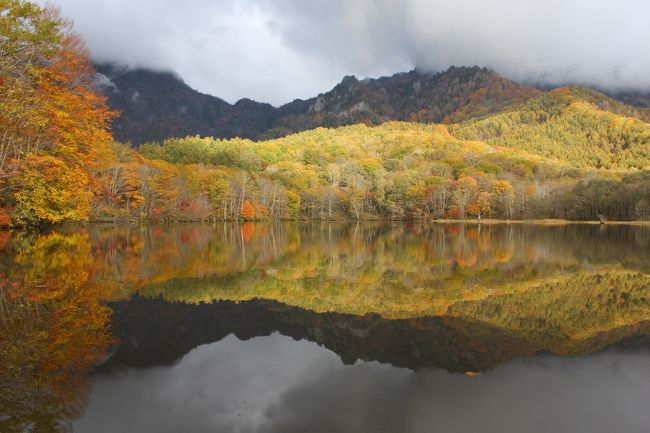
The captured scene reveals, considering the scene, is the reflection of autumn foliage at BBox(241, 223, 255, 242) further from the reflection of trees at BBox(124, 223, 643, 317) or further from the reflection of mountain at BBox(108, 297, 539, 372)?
the reflection of mountain at BBox(108, 297, 539, 372)

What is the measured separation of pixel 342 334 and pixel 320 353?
3.72 ft

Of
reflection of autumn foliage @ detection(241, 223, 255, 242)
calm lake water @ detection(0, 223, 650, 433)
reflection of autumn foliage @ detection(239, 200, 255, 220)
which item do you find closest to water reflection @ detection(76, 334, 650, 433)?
calm lake water @ detection(0, 223, 650, 433)

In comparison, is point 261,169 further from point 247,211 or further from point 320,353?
point 320,353

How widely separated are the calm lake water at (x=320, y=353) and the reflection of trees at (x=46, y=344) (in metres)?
0.03

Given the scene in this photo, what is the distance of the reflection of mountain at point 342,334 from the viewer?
809cm

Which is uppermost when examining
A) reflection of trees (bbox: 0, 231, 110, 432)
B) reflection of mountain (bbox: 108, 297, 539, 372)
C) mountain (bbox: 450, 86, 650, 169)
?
mountain (bbox: 450, 86, 650, 169)

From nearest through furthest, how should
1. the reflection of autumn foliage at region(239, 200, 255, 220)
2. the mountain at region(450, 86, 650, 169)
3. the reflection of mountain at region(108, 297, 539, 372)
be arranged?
the reflection of mountain at region(108, 297, 539, 372), the reflection of autumn foliage at region(239, 200, 255, 220), the mountain at region(450, 86, 650, 169)

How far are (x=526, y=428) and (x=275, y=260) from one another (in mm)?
17561

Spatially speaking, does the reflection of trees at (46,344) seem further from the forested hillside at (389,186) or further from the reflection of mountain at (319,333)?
the forested hillside at (389,186)

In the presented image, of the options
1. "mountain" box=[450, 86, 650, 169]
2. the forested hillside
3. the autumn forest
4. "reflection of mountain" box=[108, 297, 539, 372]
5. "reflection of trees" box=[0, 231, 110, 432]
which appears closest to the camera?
"reflection of trees" box=[0, 231, 110, 432]

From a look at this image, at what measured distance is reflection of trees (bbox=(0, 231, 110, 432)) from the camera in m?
5.58

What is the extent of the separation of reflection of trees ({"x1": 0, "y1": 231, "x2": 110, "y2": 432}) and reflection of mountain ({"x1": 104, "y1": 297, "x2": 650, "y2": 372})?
608 millimetres

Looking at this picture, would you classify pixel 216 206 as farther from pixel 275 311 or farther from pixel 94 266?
pixel 275 311

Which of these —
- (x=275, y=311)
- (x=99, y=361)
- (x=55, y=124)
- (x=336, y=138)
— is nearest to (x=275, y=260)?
(x=275, y=311)
